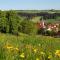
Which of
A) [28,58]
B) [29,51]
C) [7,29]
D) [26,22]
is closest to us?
[28,58]

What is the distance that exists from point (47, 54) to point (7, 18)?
86.6 metres

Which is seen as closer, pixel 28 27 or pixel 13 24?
pixel 13 24

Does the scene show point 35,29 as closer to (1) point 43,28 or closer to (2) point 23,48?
(1) point 43,28

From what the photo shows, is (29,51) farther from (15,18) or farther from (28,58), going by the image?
(15,18)

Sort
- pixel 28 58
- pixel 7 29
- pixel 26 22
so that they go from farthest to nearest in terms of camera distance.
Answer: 1. pixel 26 22
2. pixel 7 29
3. pixel 28 58

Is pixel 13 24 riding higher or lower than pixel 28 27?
higher

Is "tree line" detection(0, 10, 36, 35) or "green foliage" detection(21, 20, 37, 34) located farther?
"green foliage" detection(21, 20, 37, 34)

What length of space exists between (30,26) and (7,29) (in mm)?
8274

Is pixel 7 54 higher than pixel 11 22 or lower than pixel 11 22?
higher

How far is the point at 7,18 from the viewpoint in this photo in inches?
3578

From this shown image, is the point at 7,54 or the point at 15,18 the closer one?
the point at 7,54

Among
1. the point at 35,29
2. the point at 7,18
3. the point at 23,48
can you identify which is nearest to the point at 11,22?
the point at 7,18

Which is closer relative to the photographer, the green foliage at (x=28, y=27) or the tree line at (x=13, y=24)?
the tree line at (x=13, y=24)

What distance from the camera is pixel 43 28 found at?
287 ft
